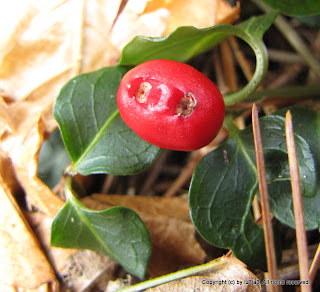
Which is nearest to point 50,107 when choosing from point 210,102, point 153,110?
point 153,110

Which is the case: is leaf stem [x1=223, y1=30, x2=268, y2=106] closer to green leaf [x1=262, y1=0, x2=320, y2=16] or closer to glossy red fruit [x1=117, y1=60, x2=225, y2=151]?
green leaf [x1=262, y1=0, x2=320, y2=16]

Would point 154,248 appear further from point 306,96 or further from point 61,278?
point 306,96

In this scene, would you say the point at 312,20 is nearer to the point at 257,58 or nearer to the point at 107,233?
the point at 257,58

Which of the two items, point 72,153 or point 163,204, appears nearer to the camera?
point 72,153

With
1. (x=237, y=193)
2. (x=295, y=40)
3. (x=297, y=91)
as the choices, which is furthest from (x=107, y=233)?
(x=295, y=40)

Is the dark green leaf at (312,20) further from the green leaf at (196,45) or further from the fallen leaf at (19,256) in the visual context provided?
the fallen leaf at (19,256)

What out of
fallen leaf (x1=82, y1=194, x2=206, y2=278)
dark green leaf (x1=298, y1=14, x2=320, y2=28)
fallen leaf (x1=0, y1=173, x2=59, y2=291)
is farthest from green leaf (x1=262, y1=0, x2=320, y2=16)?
fallen leaf (x1=0, y1=173, x2=59, y2=291)
